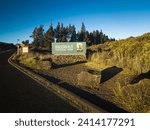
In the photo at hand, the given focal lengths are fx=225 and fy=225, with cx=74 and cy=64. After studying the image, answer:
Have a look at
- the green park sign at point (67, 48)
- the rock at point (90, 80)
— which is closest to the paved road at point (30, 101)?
the rock at point (90, 80)

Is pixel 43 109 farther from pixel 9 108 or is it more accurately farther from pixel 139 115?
pixel 139 115

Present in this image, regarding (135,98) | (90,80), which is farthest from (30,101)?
(90,80)

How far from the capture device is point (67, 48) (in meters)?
24.3

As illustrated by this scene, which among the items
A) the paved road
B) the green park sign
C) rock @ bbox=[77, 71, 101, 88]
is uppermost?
the green park sign

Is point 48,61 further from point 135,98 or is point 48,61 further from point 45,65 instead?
point 135,98

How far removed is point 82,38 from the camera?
2378 inches

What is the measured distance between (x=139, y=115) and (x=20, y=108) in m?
2.72

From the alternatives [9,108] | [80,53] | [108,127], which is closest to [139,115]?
[108,127]

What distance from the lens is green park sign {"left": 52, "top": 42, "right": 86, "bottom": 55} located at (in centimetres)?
2414

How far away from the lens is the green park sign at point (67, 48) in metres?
24.1

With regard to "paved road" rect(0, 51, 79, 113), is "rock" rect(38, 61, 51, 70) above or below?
above

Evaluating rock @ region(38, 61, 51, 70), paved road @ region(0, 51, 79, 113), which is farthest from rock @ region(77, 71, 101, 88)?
rock @ region(38, 61, 51, 70)

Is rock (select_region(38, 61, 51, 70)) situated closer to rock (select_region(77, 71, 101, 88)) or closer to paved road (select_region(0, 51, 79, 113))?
rock (select_region(77, 71, 101, 88))

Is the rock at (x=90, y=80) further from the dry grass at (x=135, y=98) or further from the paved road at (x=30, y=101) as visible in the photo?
the dry grass at (x=135, y=98)
